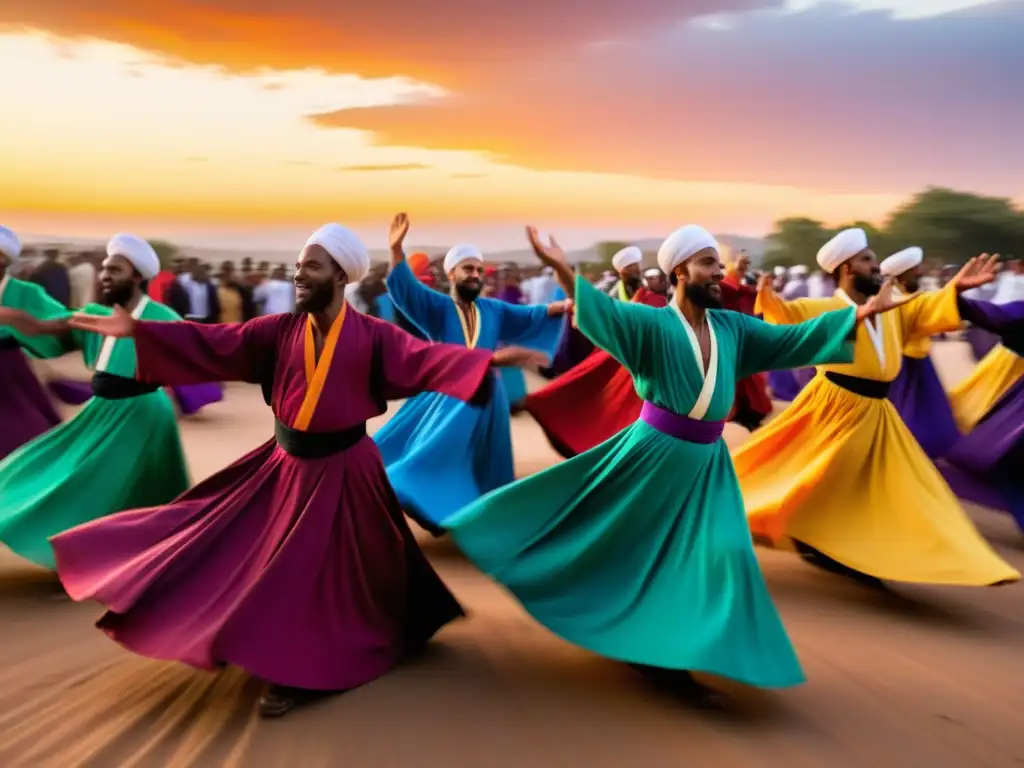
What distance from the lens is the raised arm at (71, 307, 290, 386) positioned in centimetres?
378

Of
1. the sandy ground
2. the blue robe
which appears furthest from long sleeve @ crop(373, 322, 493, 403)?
the blue robe

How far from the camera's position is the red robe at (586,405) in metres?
7.29

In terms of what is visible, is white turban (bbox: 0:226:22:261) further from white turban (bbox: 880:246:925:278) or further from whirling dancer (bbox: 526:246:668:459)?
white turban (bbox: 880:246:925:278)

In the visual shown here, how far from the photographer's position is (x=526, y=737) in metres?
3.30

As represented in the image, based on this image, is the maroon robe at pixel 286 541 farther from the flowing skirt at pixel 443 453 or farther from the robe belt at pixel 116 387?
the flowing skirt at pixel 443 453

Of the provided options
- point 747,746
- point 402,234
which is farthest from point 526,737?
point 402,234

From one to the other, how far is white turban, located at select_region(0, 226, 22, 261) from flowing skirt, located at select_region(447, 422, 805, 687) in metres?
3.89

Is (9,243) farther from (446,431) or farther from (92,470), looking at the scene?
(446,431)

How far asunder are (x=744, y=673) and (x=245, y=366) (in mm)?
2384

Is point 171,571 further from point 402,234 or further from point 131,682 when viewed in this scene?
point 402,234

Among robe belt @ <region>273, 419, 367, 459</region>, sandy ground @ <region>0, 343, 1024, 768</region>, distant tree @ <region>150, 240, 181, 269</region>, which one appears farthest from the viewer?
distant tree @ <region>150, 240, 181, 269</region>

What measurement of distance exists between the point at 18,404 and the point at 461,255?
3247 millimetres

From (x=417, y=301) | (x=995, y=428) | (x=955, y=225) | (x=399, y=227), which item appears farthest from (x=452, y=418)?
(x=955, y=225)

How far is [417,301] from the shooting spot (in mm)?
6344
